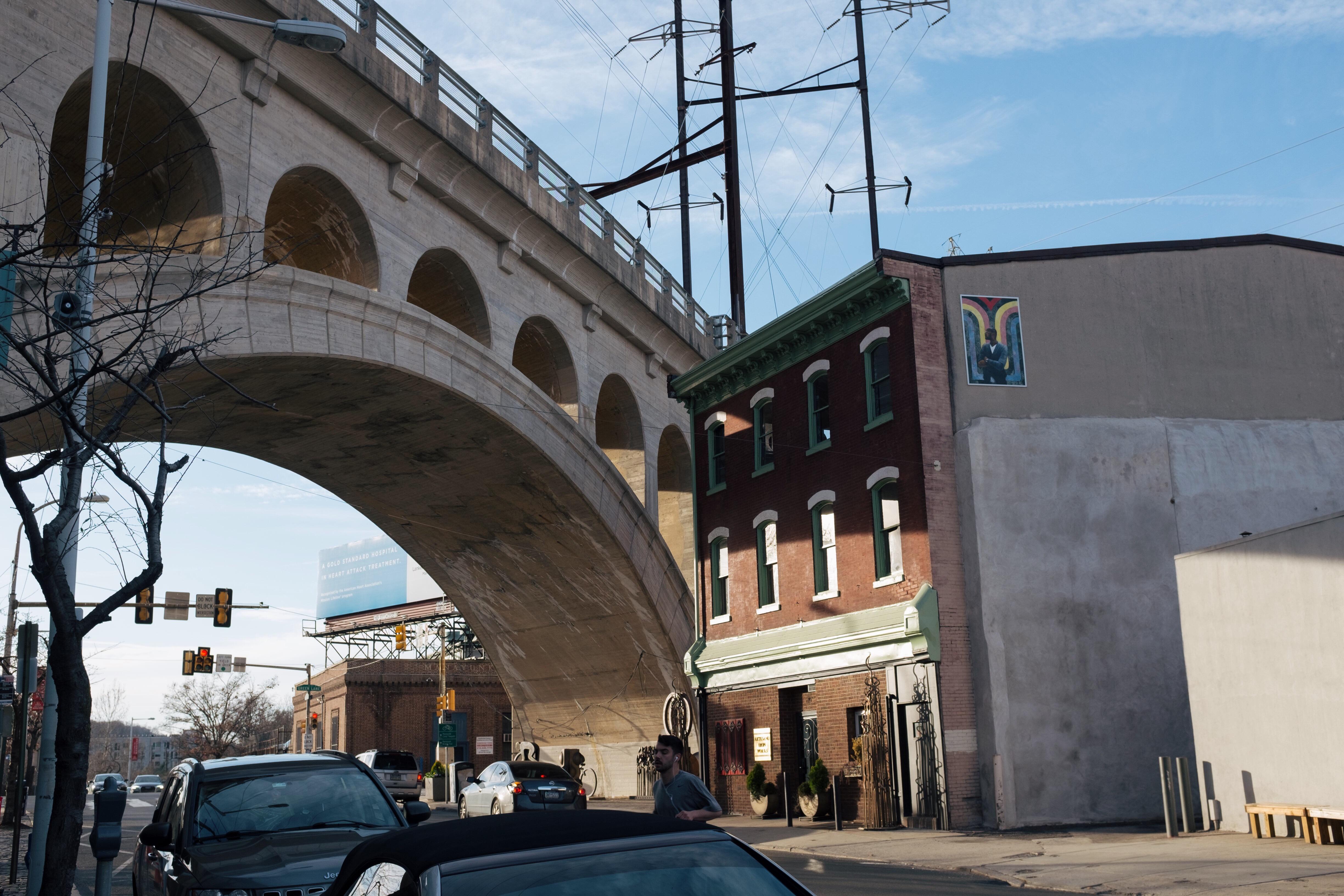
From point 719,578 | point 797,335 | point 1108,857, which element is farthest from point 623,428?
point 1108,857

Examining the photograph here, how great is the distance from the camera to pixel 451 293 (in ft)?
100

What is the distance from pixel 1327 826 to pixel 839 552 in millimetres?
11413

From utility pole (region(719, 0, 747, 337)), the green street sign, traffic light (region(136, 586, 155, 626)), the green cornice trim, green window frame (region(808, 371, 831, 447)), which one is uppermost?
utility pole (region(719, 0, 747, 337))

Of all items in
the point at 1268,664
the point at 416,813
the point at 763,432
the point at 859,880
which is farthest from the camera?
the point at 763,432

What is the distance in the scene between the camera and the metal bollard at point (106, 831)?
32.8ft

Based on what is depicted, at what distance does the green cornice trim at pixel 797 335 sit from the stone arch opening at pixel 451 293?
5852 mm

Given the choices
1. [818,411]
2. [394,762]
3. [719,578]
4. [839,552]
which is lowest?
[394,762]

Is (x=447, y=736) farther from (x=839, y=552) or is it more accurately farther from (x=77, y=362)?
(x=77, y=362)

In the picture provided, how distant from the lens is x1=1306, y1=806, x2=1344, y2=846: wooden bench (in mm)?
16531

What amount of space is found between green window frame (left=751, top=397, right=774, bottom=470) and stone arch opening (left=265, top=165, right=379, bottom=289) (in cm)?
966

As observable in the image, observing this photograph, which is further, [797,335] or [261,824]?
[797,335]

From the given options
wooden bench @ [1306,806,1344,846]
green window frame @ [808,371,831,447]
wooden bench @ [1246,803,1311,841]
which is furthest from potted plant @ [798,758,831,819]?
wooden bench @ [1306,806,1344,846]

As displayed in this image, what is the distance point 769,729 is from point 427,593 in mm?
48113

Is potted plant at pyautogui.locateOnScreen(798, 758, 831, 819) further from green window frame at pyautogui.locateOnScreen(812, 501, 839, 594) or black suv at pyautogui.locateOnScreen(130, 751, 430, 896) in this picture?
black suv at pyautogui.locateOnScreen(130, 751, 430, 896)
